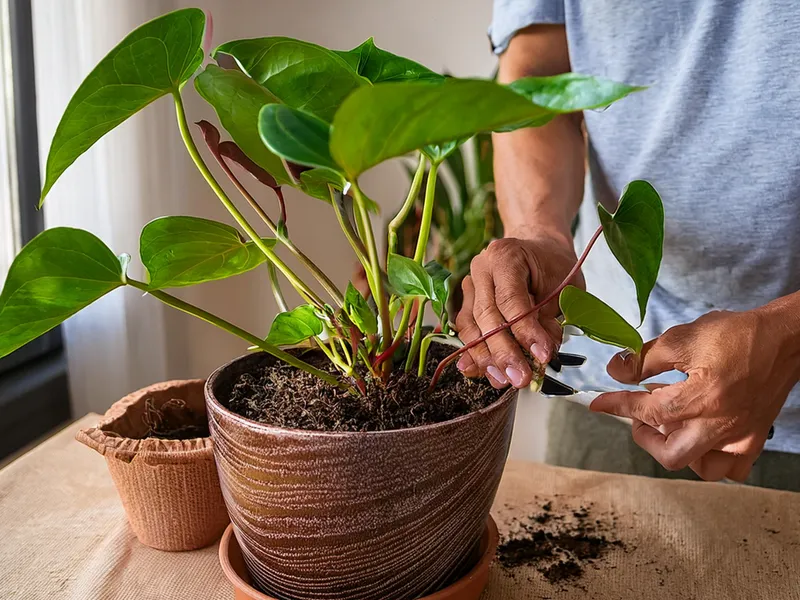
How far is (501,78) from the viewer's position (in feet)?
3.40

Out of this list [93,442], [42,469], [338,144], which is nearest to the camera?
[338,144]

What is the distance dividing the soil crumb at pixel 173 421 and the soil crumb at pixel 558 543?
1.17 feet

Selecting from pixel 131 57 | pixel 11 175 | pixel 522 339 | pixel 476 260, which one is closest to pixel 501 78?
pixel 476 260

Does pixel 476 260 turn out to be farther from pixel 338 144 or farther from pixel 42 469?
pixel 42 469

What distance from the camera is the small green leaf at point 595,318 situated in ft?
1.58

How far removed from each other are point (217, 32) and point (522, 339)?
166 cm

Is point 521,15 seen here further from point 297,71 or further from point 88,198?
point 88,198

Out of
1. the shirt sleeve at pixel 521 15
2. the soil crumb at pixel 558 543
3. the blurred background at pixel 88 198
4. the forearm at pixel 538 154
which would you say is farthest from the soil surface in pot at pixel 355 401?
the blurred background at pixel 88 198

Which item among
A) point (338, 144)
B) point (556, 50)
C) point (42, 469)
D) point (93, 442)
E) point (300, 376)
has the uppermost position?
point (556, 50)

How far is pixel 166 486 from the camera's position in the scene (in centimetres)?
69

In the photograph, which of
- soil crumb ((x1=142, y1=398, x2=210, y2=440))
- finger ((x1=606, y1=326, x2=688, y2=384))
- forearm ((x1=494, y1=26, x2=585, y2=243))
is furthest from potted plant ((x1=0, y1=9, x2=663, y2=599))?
forearm ((x1=494, y1=26, x2=585, y2=243))

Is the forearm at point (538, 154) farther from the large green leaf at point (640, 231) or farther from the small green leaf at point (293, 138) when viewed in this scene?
the small green leaf at point (293, 138)

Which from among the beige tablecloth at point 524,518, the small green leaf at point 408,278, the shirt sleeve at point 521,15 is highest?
the shirt sleeve at point 521,15

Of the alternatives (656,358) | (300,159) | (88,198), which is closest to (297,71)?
(300,159)
